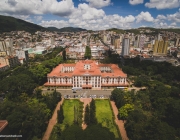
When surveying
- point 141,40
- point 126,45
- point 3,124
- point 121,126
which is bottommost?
point 121,126

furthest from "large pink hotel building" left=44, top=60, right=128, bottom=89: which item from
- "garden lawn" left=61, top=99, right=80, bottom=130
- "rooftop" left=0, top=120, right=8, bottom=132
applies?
"rooftop" left=0, top=120, right=8, bottom=132

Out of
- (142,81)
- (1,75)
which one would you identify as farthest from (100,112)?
(1,75)

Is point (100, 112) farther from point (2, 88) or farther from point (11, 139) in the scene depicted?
point (2, 88)

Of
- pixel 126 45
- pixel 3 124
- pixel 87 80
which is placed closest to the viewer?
pixel 3 124

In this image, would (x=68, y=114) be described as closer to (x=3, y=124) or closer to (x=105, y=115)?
(x=105, y=115)

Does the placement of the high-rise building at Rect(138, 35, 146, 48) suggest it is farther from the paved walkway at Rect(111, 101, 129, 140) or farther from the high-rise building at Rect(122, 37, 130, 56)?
the paved walkway at Rect(111, 101, 129, 140)

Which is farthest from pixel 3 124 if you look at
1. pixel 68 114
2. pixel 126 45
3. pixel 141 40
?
pixel 141 40

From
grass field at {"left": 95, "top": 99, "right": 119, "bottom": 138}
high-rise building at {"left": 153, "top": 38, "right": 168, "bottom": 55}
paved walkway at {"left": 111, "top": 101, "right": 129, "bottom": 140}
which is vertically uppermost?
high-rise building at {"left": 153, "top": 38, "right": 168, "bottom": 55}

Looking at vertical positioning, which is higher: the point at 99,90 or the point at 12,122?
the point at 12,122

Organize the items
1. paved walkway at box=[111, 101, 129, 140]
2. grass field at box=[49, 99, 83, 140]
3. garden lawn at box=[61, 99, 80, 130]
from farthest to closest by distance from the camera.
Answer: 1. garden lawn at box=[61, 99, 80, 130]
2. grass field at box=[49, 99, 83, 140]
3. paved walkway at box=[111, 101, 129, 140]
